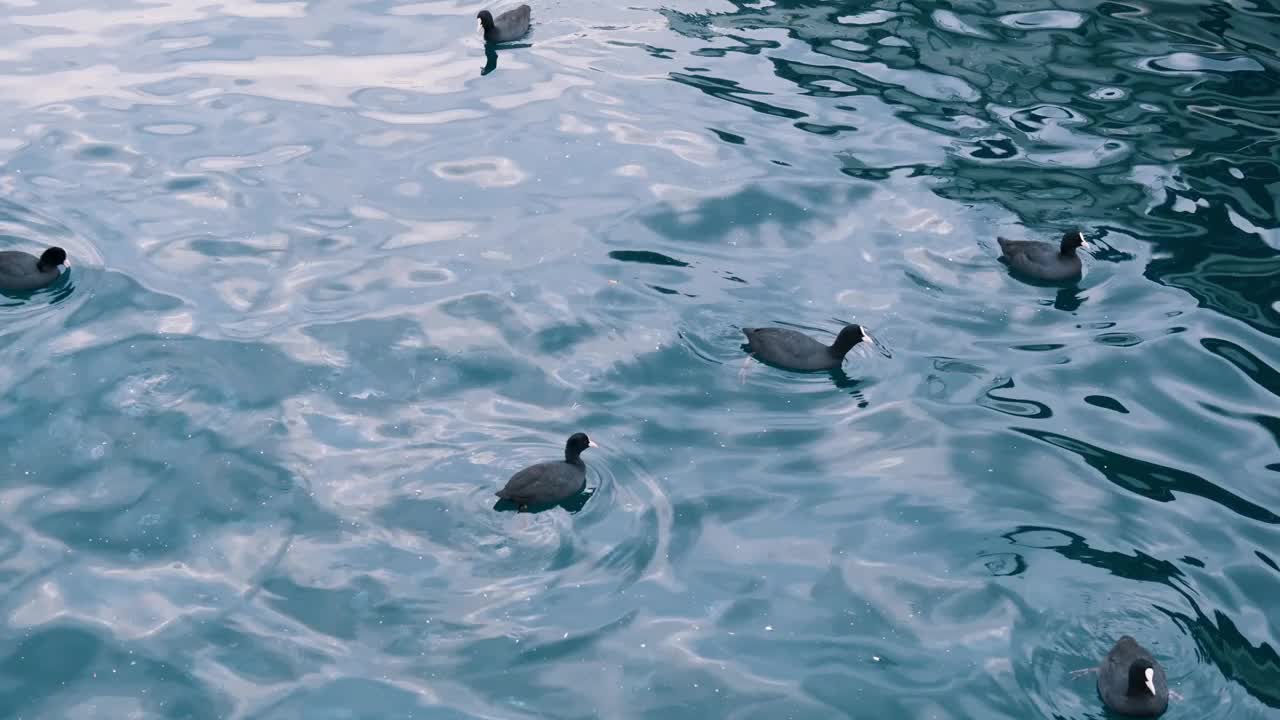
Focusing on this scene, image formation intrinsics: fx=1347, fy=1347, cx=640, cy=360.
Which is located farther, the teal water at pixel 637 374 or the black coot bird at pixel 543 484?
the black coot bird at pixel 543 484

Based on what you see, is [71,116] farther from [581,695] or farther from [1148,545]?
[1148,545]

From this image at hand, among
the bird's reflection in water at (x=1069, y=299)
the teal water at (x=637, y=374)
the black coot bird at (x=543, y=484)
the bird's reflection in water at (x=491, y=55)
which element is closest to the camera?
the teal water at (x=637, y=374)

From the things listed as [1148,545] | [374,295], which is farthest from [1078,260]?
[374,295]

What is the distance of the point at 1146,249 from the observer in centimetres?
1647

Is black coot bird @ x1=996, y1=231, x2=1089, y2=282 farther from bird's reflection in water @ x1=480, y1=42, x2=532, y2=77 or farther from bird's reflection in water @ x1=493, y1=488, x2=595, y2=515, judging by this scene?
bird's reflection in water @ x1=480, y1=42, x2=532, y2=77

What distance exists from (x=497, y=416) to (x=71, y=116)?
382 inches

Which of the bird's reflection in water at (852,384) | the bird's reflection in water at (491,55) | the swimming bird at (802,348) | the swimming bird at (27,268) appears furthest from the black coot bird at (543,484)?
the bird's reflection in water at (491,55)

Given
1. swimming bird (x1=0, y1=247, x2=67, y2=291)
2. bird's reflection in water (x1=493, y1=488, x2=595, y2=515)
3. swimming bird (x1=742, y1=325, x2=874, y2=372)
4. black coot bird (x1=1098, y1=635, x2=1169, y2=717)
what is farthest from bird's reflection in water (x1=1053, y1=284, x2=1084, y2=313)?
swimming bird (x1=0, y1=247, x2=67, y2=291)

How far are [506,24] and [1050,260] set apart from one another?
33.7ft

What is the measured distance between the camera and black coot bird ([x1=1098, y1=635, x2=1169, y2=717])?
32.3 ft

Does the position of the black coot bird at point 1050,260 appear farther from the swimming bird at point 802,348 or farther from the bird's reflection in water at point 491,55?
the bird's reflection in water at point 491,55

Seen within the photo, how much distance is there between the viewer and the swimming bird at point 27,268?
47.9 feet

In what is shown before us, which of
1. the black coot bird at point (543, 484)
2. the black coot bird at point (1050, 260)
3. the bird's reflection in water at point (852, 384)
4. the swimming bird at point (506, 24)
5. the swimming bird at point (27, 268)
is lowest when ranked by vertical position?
the bird's reflection in water at point (852, 384)

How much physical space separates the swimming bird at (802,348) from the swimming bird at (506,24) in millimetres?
9747
